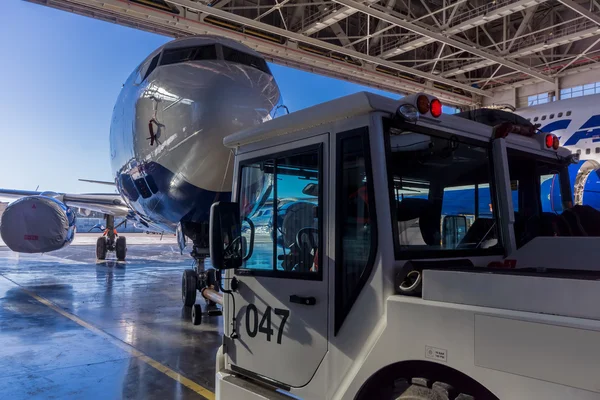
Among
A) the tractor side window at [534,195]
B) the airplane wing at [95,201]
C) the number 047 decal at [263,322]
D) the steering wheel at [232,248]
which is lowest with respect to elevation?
the number 047 decal at [263,322]

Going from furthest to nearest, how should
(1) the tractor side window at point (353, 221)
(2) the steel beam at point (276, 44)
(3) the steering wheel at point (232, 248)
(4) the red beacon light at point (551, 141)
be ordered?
(2) the steel beam at point (276, 44) → (4) the red beacon light at point (551, 141) → (3) the steering wheel at point (232, 248) → (1) the tractor side window at point (353, 221)

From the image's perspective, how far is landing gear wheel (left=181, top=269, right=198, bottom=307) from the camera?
346 inches

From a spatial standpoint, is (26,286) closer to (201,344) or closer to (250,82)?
(201,344)

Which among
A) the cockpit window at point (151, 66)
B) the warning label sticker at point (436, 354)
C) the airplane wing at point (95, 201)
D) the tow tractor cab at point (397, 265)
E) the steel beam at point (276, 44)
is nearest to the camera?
the tow tractor cab at point (397, 265)

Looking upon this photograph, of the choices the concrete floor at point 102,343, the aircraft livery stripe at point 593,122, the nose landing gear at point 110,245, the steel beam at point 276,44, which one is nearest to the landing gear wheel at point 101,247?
the nose landing gear at point 110,245

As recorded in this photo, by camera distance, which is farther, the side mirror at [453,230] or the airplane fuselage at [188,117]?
the airplane fuselage at [188,117]

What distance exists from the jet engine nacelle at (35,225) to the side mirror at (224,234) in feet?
41.4

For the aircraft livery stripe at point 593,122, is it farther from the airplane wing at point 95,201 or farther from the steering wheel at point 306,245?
the airplane wing at point 95,201

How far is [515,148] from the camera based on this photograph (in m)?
3.16

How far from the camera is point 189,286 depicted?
8898mm

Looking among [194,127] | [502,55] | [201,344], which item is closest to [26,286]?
[201,344]

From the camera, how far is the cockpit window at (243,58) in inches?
277

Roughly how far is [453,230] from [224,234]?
4.26 feet

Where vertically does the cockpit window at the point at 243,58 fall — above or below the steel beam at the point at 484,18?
below
